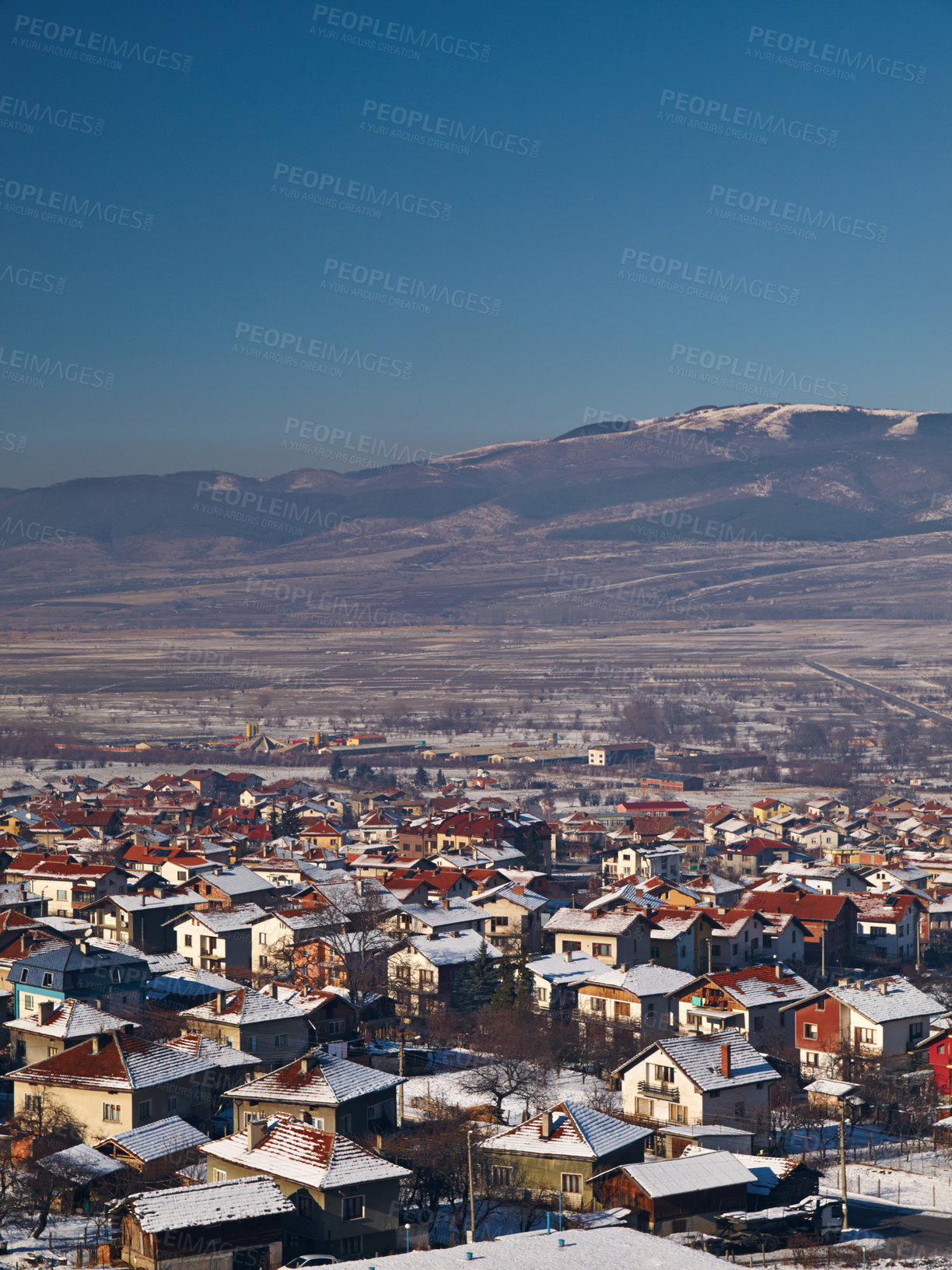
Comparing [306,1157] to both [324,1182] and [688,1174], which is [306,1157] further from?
[688,1174]

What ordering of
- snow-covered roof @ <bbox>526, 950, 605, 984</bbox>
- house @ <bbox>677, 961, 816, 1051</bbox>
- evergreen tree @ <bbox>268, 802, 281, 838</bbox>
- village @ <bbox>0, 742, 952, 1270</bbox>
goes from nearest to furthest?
village @ <bbox>0, 742, 952, 1270</bbox> < house @ <bbox>677, 961, 816, 1051</bbox> < snow-covered roof @ <bbox>526, 950, 605, 984</bbox> < evergreen tree @ <bbox>268, 802, 281, 838</bbox>

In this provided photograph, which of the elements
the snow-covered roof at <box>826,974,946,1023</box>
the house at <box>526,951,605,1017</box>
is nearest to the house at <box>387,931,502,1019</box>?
the house at <box>526,951,605,1017</box>

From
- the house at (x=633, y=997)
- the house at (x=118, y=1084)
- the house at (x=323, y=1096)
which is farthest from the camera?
the house at (x=633, y=997)

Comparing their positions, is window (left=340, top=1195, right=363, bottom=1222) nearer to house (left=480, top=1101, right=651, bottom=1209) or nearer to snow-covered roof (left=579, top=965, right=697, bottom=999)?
house (left=480, top=1101, right=651, bottom=1209)

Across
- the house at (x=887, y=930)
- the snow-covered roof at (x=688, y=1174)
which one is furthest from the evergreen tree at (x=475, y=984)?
the snow-covered roof at (x=688, y=1174)

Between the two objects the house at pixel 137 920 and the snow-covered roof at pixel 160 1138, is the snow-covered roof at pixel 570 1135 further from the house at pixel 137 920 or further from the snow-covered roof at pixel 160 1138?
the house at pixel 137 920

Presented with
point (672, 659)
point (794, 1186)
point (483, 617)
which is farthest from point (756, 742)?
point (483, 617)

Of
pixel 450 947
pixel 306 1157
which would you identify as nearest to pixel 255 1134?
pixel 306 1157
